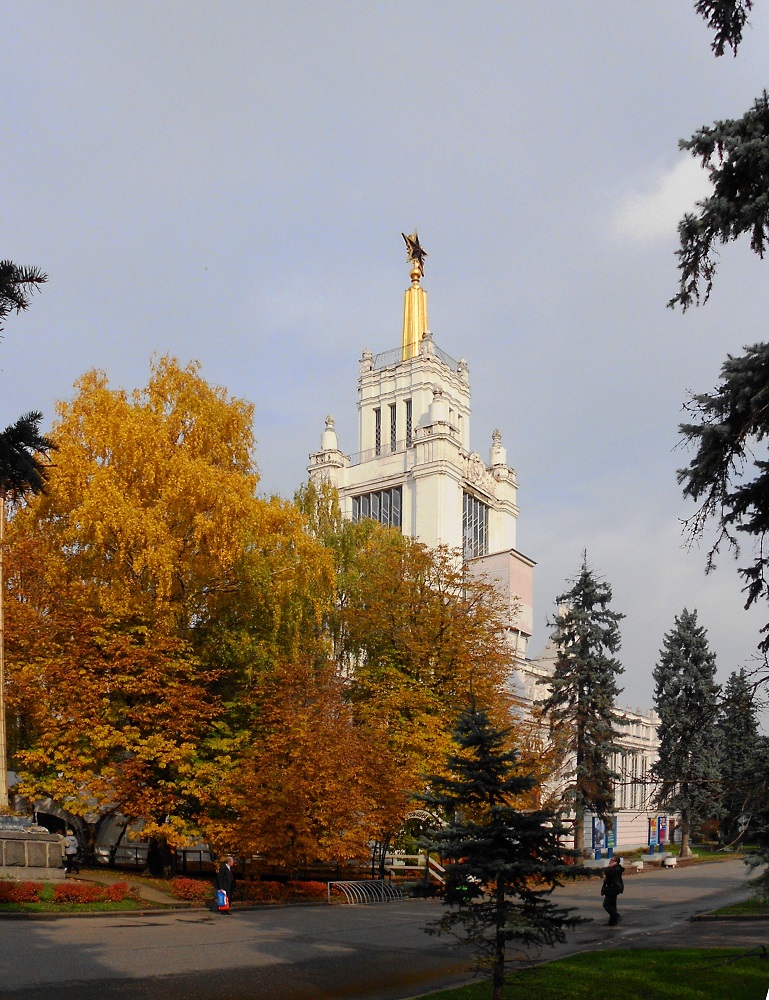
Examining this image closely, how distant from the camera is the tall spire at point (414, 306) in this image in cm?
7588

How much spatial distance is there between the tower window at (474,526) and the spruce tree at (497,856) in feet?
181

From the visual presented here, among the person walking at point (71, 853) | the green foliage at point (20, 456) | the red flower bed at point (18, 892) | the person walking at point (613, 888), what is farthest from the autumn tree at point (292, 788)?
the green foliage at point (20, 456)

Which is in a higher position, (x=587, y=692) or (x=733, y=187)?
(x=733, y=187)

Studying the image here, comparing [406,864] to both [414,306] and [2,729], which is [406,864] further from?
[414,306]

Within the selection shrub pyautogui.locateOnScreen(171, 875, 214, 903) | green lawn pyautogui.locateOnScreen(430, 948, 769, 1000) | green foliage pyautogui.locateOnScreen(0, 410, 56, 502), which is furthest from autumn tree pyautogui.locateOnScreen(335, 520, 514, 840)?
green foliage pyautogui.locateOnScreen(0, 410, 56, 502)

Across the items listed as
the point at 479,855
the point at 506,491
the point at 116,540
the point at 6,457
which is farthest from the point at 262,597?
the point at 506,491

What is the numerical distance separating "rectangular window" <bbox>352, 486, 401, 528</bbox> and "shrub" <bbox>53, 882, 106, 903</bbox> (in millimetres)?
46999

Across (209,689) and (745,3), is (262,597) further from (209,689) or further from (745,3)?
(745,3)

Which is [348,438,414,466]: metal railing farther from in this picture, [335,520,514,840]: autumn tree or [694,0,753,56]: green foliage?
[694,0,753,56]: green foliage

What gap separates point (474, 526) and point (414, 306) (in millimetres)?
19171

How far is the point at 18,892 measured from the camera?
19.7 meters

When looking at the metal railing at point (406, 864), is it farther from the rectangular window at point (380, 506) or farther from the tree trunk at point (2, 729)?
the rectangular window at point (380, 506)

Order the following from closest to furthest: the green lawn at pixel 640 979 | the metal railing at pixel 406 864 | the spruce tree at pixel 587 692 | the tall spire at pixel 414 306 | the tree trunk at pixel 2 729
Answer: the green lawn at pixel 640 979
the tree trunk at pixel 2 729
the metal railing at pixel 406 864
the spruce tree at pixel 587 692
the tall spire at pixel 414 306

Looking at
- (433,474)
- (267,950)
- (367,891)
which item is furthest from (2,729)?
(433,474)
